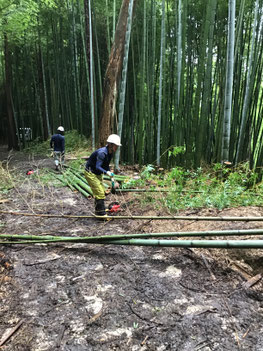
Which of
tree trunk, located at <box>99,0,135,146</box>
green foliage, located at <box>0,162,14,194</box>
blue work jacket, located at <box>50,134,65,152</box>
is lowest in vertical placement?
green foliage, located at <box>0,162,14,194</box>

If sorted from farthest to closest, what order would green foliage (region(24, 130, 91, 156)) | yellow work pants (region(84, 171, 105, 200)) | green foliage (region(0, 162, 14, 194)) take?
green foliage (region(24, 130, 91, 156)) → green foliage (region(0, 162, 14, 194)) → yellow work pants (region(84, 171, 105, 200))

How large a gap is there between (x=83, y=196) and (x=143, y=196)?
119 cm

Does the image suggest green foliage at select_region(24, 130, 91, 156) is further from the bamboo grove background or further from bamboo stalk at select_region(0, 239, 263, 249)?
bamboo stalk at select_region(0, 239, 263, 249)

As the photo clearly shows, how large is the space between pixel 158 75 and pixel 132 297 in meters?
5.68

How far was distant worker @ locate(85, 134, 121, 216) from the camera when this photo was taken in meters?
3.30

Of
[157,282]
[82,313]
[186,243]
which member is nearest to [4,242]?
[82,313]

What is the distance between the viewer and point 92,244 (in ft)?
8.64

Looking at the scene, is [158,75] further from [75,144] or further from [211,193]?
[211,193]

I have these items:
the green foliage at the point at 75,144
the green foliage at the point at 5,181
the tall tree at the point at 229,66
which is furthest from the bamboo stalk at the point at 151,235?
the green foliage at the point at 75,144

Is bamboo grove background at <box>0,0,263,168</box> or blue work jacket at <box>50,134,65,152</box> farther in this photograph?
blue work jacket at <box>50,134,65,152</box>

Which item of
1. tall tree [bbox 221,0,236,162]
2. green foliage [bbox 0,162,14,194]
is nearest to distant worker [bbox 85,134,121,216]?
tall tree [bbox 221,0,236,162]

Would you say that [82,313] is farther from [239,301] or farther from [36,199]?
[36,199]

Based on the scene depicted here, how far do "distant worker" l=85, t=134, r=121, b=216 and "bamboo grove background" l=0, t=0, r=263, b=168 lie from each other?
89 centimetres

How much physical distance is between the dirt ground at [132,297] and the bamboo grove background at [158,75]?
1731mm
